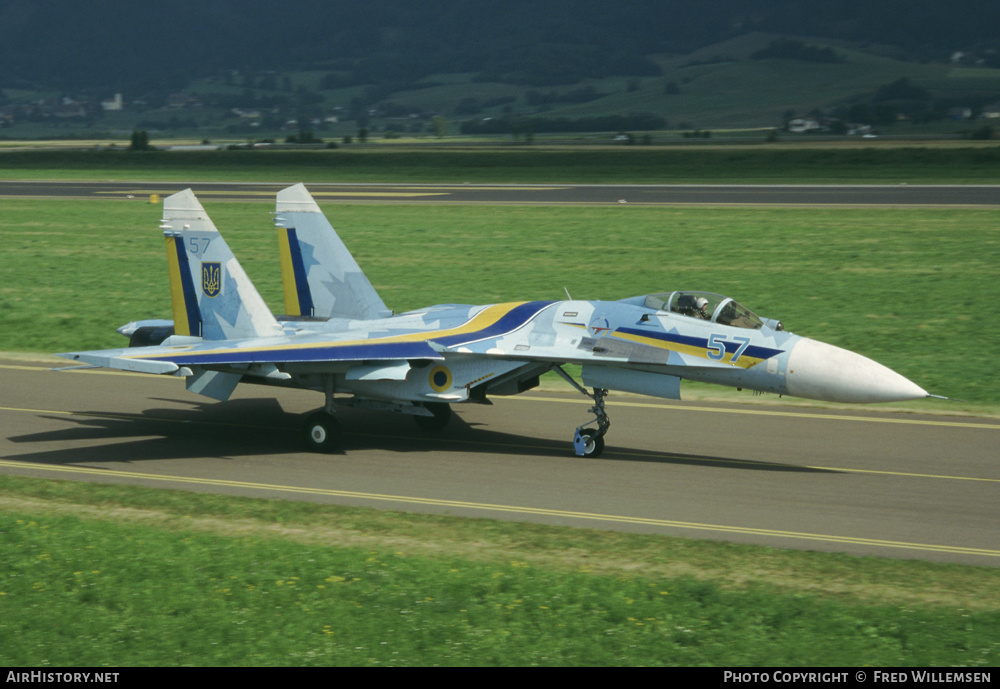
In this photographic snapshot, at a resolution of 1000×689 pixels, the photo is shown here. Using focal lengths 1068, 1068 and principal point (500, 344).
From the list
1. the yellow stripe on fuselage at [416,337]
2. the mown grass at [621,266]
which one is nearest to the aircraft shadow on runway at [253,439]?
the yellow stripe on fuselage at [416,337]

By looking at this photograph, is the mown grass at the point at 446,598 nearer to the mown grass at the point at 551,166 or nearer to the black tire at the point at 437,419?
the black tire at the point at 437,419

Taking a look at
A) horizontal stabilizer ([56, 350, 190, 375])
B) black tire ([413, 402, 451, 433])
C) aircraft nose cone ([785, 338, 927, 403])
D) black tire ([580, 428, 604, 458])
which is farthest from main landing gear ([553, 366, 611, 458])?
horizontal stabilizer ([56, 350, 190, 375])

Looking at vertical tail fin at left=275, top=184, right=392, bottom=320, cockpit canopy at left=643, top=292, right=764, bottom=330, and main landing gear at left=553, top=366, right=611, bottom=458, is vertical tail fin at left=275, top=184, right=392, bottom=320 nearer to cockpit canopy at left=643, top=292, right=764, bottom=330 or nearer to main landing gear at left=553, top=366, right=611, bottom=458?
main landing gear at left=553, top=366, right=611, bottom=458

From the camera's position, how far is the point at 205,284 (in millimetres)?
19875

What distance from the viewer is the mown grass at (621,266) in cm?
2814

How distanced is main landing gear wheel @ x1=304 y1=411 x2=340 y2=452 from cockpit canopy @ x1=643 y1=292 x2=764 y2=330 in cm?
561

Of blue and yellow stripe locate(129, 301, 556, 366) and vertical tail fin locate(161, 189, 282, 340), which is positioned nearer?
blue and yellow stripe locate(129, 301, 556, 366)

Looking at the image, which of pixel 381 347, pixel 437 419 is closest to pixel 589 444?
pixel 437 419

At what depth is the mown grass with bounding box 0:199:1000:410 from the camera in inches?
1108

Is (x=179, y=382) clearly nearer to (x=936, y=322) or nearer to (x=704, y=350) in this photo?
(x=704, y=350)

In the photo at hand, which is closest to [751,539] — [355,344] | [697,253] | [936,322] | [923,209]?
[355,344]

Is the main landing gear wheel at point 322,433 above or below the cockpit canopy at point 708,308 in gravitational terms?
below

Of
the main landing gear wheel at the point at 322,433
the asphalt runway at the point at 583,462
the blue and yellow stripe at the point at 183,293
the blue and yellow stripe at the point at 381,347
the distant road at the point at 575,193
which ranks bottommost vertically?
the asphalt runway at the point at 583,462

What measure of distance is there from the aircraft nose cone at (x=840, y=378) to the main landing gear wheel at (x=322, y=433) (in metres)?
7.43
